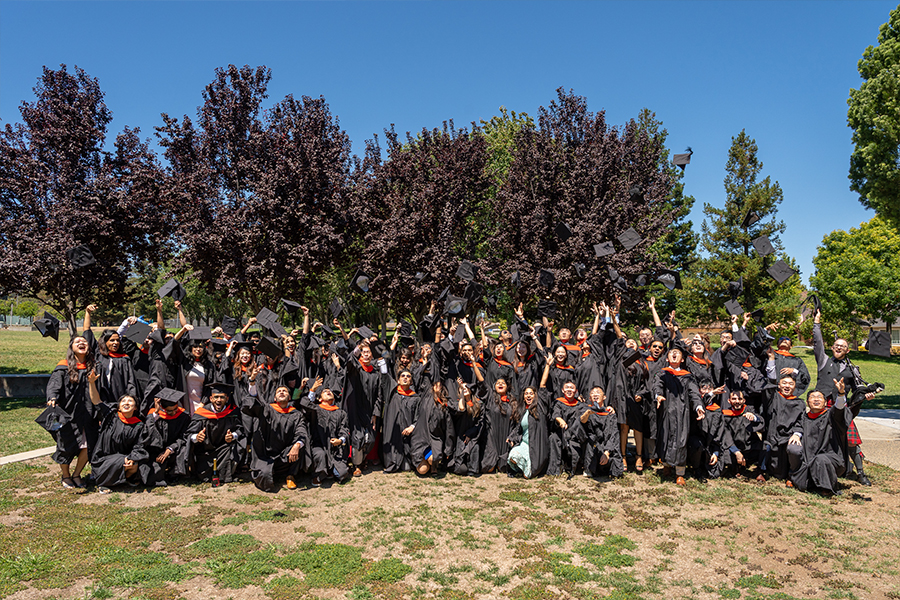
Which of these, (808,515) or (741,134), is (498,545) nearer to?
(808,515)

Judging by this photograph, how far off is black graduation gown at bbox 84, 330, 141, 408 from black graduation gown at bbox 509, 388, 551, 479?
4.97m

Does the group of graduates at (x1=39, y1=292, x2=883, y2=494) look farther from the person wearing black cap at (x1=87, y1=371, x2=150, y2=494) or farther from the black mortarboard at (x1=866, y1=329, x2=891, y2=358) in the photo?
the black mortarboard at (x1=866, y1=329, x2=891, y2=358)

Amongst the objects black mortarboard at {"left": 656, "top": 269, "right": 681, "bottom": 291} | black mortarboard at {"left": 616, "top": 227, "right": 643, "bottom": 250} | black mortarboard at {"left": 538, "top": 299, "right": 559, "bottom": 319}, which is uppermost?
black mortarboard at {"left": 616, "top": 227, "right": 643, "bottom": 250}

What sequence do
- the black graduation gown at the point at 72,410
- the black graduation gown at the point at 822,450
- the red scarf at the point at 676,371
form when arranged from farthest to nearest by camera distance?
the red scarf at the point at 676,371 → the black graduation gown at the point at 822,450 → the black graduation gown at the point at 72,410

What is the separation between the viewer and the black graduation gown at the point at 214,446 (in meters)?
6.86

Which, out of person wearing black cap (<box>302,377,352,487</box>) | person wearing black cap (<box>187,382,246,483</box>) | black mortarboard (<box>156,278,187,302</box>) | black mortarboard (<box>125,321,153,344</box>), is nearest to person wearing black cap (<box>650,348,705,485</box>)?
person wearing black cap (<box>302,377,352,487</box>)

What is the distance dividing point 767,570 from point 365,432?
4.86m

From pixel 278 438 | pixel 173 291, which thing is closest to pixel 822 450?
pixel 278 438

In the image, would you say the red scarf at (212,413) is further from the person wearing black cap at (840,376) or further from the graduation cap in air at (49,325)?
the person wearing black cap at (840,376)

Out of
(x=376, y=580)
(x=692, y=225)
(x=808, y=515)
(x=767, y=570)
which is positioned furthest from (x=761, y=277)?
(x=376, y=580)

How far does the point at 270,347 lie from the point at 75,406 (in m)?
2.38

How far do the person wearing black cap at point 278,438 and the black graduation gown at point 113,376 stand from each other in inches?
64.1

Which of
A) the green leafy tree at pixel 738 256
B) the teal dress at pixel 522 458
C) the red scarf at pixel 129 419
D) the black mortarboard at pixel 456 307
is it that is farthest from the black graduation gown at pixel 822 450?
the green leafy tree at pixel 738 256

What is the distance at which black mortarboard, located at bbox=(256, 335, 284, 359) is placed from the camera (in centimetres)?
782
